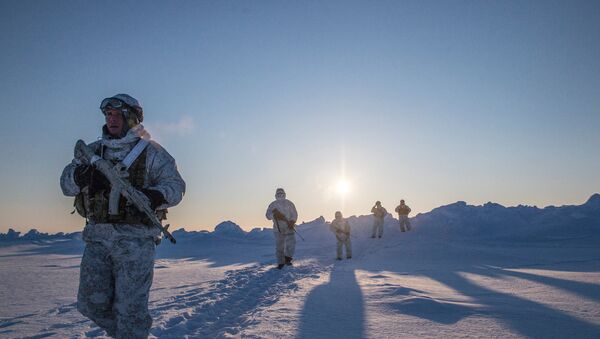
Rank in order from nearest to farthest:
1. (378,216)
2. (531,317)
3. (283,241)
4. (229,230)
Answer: (531,317) → (283,241) → (378,216) → (229,230)

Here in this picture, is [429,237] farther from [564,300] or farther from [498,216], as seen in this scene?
[564,300]

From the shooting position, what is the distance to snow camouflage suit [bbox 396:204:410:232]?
1766cm

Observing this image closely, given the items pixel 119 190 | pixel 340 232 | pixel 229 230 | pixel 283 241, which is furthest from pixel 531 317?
pixel 229 230

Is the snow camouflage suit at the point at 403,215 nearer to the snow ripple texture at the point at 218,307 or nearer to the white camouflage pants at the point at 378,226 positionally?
the white camouflage pants at the point at 378,226

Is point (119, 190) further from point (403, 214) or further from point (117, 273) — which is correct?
point (403, 214)

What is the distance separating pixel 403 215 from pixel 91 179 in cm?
1695

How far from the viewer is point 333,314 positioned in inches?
139

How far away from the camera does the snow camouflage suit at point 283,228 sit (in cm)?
912

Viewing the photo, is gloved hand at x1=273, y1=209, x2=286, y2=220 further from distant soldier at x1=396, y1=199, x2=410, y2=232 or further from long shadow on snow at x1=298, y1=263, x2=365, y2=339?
distant soldier at x1=396, y1=199, x2=410, y2=232

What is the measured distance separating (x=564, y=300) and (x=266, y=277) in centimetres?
485

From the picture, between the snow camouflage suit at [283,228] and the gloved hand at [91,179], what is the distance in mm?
6795

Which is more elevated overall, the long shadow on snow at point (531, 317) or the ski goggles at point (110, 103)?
the ski goggles at point (110, 103)

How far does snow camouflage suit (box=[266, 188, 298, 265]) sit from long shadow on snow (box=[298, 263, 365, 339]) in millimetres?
4053

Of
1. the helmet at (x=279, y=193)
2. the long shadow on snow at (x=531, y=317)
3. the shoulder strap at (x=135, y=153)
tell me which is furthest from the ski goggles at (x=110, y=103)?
the helmet at (x=279, y=193)
